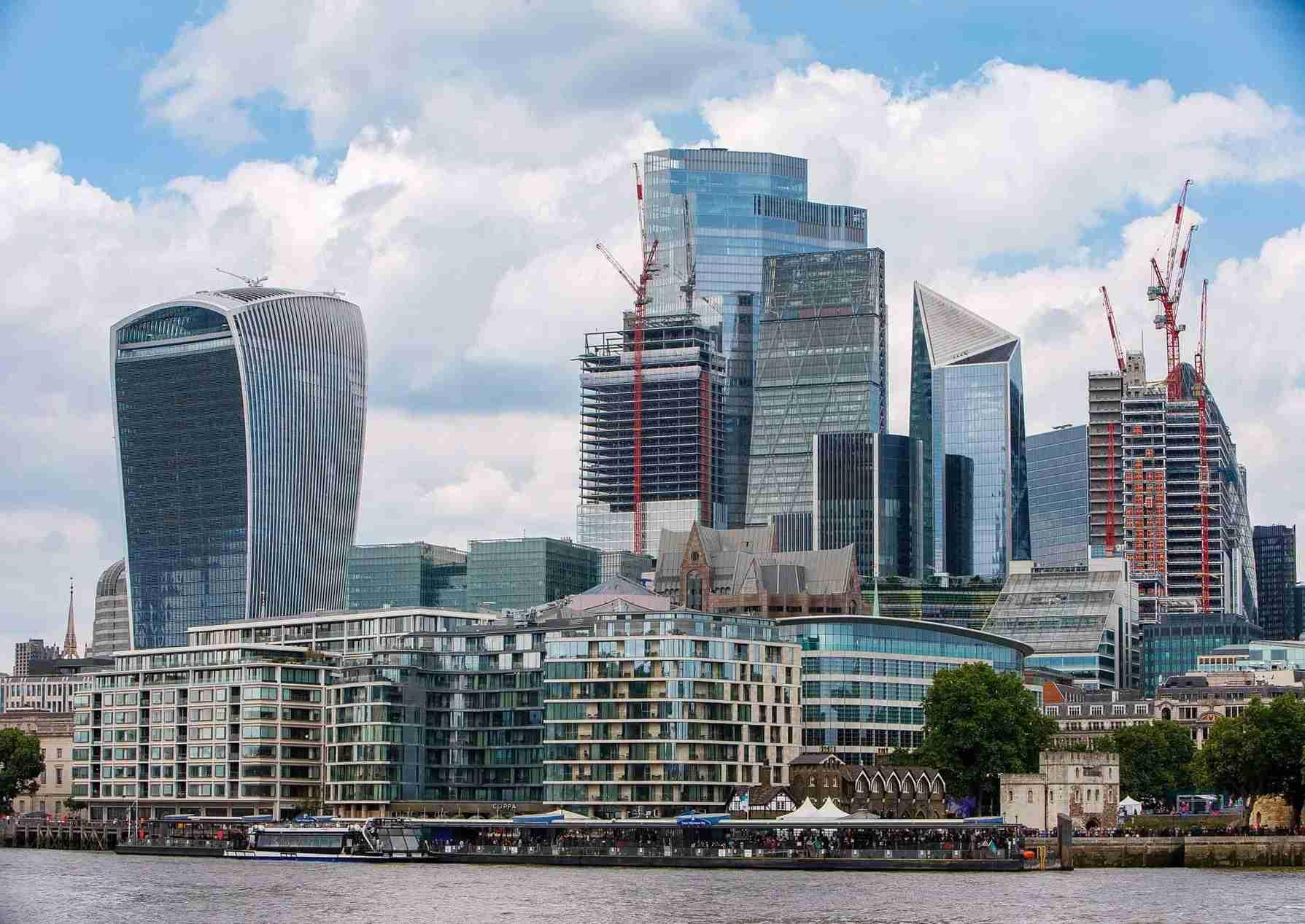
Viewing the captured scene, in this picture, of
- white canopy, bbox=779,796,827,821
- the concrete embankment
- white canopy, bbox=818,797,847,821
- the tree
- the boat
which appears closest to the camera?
the concrete embankment

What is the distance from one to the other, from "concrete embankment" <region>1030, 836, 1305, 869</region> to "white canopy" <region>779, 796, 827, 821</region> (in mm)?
Answer: 16680

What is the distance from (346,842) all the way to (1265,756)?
246ft

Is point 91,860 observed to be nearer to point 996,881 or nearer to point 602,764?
point 602,764

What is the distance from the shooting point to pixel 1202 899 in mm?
133250

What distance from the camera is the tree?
18862cm

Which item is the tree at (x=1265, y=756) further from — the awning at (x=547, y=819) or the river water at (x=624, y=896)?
the awning at (x=547, y=819)

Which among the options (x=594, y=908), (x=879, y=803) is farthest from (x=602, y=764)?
(x=594, y=908)

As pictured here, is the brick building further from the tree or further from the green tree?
the tree

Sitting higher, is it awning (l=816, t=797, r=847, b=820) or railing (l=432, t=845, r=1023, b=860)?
awning (l=816, t=797, r=847, b=820)

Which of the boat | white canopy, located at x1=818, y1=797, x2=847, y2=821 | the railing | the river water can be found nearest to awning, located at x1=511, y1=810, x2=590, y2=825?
the railing

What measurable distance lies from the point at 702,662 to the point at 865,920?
263ft

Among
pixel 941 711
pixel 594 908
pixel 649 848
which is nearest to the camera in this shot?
pixel 594 908

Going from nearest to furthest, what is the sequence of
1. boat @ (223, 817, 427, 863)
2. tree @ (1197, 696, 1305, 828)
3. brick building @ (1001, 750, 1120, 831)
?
boat @ (223, 817, 427, 863), brick building @ (1001, 750, 1120, 831), tree @ (1197, 696, 1305, 828)

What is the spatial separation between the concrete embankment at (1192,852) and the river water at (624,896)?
575 centimetres
